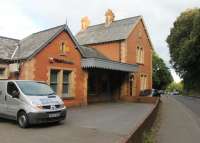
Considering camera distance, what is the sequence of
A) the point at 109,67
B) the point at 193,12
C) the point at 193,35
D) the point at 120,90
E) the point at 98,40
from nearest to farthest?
1. the point at 109,67
2. the point at 120,90
3. the point at 98,40
4. the point at 193,35
5. the point at 193,12

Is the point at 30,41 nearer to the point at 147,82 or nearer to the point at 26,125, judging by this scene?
the point at 26,125

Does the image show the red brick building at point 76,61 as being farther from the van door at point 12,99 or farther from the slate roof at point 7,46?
the van door at point 12,99

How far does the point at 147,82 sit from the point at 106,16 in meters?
9.59

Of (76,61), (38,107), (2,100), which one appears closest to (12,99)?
(2,100)

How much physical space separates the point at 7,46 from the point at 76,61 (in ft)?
16.0

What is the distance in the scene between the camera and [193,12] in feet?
186

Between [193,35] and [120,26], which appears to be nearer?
[120,26]

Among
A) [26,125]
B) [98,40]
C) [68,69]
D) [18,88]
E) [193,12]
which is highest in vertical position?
[193,12]

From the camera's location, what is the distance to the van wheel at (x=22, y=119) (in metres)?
12.4

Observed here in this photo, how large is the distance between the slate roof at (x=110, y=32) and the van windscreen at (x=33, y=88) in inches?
786

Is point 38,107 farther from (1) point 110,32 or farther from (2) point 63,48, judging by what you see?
(1) point 110,32

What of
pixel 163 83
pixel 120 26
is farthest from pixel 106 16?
pixel 163 83

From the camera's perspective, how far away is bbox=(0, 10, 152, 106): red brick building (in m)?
19.9

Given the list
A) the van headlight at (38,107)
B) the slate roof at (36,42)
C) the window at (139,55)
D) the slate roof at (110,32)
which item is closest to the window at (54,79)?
the slate roof at (36,42)
